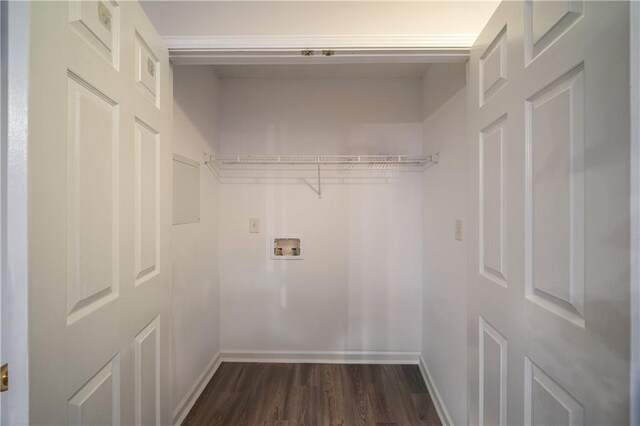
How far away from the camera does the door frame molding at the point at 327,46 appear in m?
1.13

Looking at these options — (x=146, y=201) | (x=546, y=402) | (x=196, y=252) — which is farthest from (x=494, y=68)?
(x=196, y=252)

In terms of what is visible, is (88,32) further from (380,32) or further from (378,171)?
(378,171)

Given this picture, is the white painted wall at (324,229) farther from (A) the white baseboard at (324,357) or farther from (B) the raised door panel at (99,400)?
(B) the raised door panel at (99,400)

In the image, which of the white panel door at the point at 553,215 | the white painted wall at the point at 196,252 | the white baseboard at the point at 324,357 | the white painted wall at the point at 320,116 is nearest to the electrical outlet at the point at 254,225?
the white painted wall at the point at 196,252

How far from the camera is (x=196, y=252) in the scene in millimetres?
1793

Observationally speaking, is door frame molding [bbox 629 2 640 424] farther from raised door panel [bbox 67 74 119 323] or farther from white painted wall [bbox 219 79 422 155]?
white painted wall [bbox 219 79 422 155]

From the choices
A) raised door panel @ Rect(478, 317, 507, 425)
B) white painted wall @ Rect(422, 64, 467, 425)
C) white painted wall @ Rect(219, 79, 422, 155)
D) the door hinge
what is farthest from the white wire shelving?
the door hinge

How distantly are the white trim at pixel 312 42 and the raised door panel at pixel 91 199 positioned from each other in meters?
0.59

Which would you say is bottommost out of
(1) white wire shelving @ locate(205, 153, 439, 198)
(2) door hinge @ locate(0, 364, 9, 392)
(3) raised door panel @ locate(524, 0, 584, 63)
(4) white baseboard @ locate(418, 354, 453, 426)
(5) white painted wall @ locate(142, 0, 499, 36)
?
(4) white baseboard @ locate(418, 354, 453, 426)

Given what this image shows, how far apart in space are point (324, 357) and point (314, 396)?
407mm

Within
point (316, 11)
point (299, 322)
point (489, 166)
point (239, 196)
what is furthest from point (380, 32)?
point (299, 322)

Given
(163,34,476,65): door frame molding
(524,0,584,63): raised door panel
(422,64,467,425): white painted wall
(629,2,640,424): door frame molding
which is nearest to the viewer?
(629,2,640,424): door frame molding

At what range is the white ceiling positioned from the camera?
2.01 metres

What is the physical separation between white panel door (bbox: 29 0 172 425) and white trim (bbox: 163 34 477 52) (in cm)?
15
